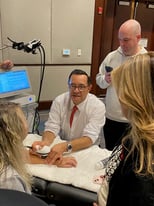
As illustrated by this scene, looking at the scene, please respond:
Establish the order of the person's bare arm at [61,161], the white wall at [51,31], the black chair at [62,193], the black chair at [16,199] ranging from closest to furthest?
the black chair at [16,199], the black chair at [62,193], the person's bare arm at [61,161], the white wall at [51,31]

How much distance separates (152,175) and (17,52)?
3129 mm

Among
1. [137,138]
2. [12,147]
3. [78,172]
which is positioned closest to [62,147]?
[78,172]

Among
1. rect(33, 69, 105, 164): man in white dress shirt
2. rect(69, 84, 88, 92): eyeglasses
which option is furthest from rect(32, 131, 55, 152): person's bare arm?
rect(69, 84, 88, 92): eyeglasses

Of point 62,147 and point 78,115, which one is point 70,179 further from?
point 78,115

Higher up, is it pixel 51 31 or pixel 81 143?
pixel 51 31

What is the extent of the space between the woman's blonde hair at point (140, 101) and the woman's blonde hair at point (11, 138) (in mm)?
419

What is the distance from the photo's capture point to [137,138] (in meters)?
0.81

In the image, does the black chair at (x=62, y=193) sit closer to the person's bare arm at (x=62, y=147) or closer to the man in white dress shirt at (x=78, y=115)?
the person's bare arm at (x=62, y=147)

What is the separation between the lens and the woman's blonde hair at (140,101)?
79 cm

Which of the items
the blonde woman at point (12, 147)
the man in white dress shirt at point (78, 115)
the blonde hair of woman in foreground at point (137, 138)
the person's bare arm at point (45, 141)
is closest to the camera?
the blonde hair of woman in foreground at point (137, 138)

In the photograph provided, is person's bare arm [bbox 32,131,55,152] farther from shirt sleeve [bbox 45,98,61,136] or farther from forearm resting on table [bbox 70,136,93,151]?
forearm resting on table [bbox 70,136,93,151]

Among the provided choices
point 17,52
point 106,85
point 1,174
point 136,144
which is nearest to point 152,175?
point 136,144

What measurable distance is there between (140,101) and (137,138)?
0.40 feet

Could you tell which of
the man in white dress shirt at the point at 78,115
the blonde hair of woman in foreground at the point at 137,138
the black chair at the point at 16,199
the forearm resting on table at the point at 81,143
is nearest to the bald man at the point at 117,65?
the man in white dress shirt at the point at 78,115
